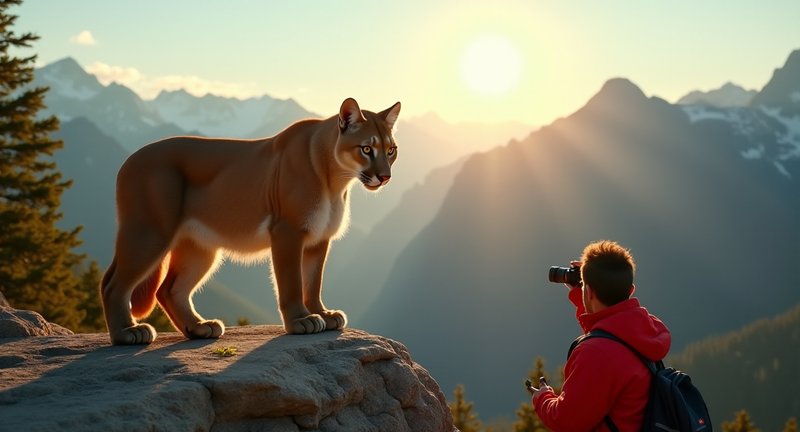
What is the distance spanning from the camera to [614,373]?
483 centimetres

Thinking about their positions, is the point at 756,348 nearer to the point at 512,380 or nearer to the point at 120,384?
the point at 512,380

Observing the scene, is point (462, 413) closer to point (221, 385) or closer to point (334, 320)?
point (334, 320)

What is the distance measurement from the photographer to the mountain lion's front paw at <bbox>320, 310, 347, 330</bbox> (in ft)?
10.8

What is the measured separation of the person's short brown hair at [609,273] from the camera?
4938 mm

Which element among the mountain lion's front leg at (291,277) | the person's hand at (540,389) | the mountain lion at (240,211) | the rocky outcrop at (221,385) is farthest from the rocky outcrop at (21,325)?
the person's hand at (540,389)

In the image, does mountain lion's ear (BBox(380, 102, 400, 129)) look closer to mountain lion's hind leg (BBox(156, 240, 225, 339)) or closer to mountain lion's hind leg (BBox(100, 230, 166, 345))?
mountain lion's hind leg (BBox(156, 240, 225, 339))

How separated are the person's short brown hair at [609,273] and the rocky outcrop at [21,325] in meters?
6.17

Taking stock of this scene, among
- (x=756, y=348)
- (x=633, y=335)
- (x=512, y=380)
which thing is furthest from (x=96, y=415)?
(x=512, y=380)

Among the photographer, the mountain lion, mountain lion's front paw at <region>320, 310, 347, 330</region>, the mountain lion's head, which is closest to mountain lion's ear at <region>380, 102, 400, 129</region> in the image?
the mountain lion

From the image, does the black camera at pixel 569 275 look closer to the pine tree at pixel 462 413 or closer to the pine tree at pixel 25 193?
the pine tree at pixel 25 193

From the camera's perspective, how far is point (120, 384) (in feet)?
17.7

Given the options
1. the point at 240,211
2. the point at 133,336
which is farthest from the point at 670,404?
the point at 133,336

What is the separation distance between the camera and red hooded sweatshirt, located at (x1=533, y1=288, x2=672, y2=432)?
484cm

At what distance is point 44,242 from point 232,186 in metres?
22.0
